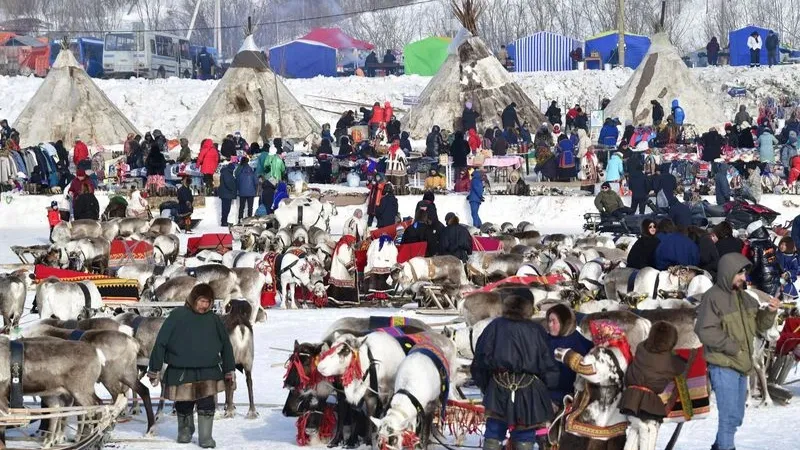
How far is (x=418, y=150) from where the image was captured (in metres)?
35.8

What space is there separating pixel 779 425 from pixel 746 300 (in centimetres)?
171

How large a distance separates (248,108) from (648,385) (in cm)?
2997

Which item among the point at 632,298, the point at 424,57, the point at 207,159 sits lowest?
the point at 632,298

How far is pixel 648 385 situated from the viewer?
8.55 meters

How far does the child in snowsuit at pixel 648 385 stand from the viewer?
8523 millimetres

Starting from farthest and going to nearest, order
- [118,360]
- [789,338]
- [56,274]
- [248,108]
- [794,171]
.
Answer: [248,108], [794,171], [56,274], [789,338], [118,360]

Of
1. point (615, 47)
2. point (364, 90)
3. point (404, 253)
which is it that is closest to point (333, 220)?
point (404, 253)

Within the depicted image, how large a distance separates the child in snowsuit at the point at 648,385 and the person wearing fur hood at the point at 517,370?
22.1 inches

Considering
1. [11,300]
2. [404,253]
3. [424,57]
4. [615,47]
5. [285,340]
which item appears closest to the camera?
[11,300]

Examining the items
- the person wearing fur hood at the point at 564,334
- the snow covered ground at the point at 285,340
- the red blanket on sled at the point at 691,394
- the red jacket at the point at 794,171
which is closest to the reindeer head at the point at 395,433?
the person wearing fur hood at the point at 564,334

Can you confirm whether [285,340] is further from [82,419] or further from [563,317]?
[563,317]

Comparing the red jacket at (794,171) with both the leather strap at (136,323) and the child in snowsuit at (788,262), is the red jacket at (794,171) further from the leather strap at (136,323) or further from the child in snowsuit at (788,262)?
the leather strap at (136,323)

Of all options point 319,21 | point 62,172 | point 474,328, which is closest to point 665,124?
point 62,172

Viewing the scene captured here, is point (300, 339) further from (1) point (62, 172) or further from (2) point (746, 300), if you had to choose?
(1) point (62, 172)
